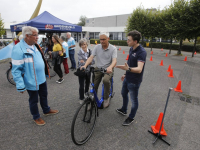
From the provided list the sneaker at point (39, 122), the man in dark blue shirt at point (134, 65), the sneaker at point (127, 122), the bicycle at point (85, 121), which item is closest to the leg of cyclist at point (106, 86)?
the man in dark blue shirt at point (134, 65)

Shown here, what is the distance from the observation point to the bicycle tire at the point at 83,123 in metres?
2.32

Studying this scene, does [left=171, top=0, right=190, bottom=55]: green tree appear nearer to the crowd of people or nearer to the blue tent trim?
the blue tent trim

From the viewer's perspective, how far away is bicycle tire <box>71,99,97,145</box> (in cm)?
232

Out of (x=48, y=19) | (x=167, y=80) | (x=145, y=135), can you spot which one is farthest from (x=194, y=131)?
(x=48, y=19)

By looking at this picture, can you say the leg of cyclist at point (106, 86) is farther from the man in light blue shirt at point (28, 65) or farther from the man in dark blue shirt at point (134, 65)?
the man in light blue shirt at point (28, 65)

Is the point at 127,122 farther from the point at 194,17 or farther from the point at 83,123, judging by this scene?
the point at 194,17

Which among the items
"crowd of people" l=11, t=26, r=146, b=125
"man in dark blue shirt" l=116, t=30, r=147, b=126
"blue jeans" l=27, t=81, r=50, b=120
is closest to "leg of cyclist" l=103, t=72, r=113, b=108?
"crowd of people" l=11, t=26, r=146, b=125

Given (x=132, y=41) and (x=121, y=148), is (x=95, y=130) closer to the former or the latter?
(x=121, y=148)

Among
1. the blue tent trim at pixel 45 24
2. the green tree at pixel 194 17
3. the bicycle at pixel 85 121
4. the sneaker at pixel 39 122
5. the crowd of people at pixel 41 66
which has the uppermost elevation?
the green tree at pixel 194 17

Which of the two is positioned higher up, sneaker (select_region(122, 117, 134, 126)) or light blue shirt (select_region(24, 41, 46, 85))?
light blue shirt (select_region(24, 41, 46, 85))

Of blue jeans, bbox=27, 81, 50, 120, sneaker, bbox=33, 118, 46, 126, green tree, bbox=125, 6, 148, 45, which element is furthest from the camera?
green tree, bbox=125, 6, 148, 45

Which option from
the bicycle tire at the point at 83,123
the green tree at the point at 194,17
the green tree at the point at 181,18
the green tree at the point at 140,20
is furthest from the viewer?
the green tree at the point at 140,20

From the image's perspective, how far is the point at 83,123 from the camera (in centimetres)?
265

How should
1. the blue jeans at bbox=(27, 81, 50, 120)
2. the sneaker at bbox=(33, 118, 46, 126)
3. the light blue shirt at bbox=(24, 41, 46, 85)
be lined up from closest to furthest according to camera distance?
the light blue shirt at bbox=(24, 41, 46, 85) < the blue jeans at bbox=(27, 81, 50, 120) < the sneaker at bbox=(33, 118, 46, 126)
